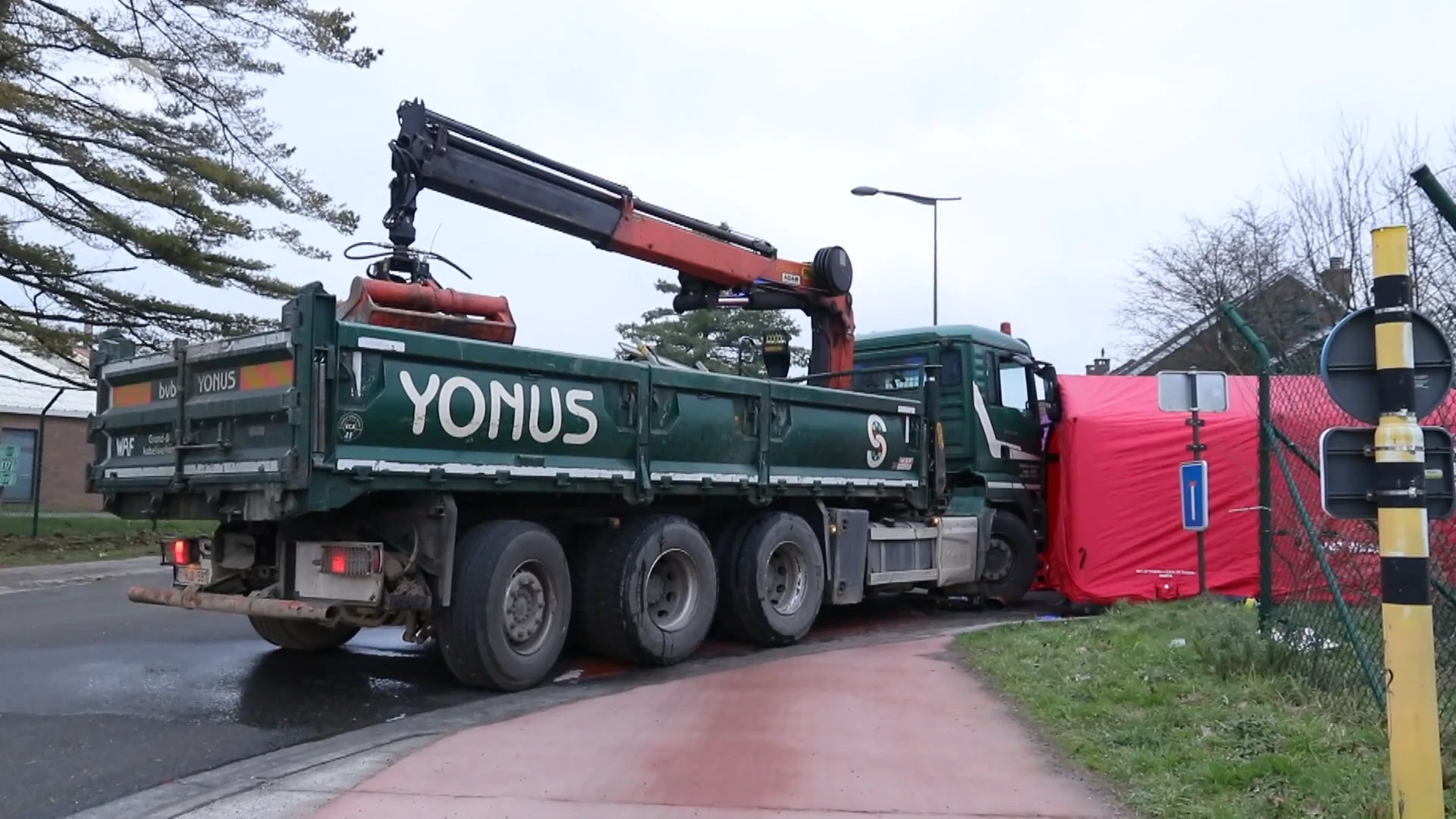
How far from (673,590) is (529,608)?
1568 mm

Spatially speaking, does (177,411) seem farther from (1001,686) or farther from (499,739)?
(1001,686)

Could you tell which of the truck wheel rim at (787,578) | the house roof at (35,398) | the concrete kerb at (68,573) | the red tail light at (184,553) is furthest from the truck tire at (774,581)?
the house roof at (35,398)

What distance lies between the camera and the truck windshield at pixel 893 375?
1310 cm

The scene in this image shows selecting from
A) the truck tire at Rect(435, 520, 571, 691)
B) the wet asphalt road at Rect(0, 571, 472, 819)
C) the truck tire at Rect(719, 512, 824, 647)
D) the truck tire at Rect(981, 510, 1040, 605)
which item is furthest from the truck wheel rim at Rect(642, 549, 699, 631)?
the truck tire at Rect(981, 510, 1040, 605)

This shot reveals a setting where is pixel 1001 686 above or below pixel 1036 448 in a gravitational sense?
below

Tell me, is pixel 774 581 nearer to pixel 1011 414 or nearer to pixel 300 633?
pixel 300 633

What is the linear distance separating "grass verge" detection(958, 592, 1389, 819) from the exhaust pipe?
14.1ft

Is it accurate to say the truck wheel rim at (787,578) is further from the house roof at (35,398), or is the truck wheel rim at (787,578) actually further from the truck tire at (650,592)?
the house roof at (35,398)

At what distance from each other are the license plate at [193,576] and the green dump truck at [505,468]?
0.02 metres

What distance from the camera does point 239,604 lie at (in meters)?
7.84

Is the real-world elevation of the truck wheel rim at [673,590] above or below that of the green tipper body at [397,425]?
below

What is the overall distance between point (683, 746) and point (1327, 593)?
156 inches

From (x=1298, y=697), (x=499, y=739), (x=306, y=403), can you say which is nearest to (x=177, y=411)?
(x=306, y=403)

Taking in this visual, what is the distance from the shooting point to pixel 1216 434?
1274cm
